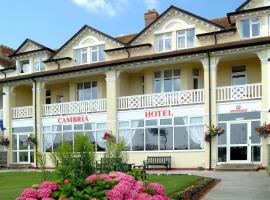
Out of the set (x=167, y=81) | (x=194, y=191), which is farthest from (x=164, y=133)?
(x=194, y=191)

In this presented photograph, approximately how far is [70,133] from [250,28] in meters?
13.5

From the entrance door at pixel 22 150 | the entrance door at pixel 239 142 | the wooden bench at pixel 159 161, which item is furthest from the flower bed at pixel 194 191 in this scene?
the entrance door at pixel 22 150

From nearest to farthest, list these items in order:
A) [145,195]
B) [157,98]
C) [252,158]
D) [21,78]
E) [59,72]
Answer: [145,195], [252,158], [157,98], [59,72], [21,78]

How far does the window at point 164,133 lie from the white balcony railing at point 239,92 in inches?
72.2

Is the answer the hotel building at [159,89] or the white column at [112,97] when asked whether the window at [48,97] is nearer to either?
the hotel building at [159,89]

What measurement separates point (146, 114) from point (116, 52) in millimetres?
5335

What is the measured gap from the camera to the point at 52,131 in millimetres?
29234

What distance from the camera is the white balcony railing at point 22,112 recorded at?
100 ft

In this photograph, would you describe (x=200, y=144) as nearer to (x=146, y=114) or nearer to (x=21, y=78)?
(x=146, y=114)

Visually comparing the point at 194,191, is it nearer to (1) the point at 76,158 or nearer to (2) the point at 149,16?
(1) the point at 76,158

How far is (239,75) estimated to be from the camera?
82.6ft

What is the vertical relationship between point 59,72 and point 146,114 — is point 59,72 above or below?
above

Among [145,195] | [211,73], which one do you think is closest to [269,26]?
[211,73]

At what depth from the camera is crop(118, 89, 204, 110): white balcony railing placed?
24312mm
